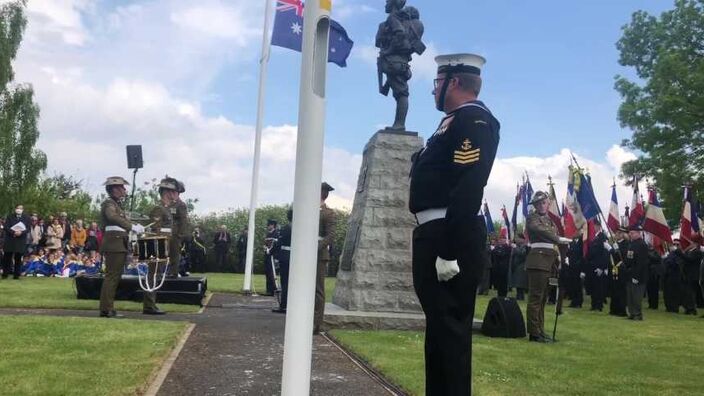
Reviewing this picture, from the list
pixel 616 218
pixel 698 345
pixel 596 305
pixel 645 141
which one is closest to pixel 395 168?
pixel 698 345

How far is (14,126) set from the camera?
36.8 meters

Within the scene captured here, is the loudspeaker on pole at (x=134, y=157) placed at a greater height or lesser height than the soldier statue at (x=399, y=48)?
lesser

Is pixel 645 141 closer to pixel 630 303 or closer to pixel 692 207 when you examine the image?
pixel 692 207

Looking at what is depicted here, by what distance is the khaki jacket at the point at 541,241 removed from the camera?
10062 mm

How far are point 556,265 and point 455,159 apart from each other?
713 centimetres

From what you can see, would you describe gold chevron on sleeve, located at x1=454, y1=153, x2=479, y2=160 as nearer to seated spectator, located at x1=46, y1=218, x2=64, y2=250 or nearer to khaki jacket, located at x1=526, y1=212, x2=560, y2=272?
khaki jacket, located at x1=526, y1=212, x2=560, y2=272

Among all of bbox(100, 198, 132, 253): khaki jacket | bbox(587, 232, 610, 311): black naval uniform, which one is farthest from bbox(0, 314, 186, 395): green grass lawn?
bbox(587, 232, 610, 311): black naval uniform

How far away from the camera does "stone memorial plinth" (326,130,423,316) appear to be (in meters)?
11.4

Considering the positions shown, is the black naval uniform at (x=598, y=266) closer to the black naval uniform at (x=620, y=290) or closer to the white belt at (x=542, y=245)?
the black naval uniform at (x=620, y=290)

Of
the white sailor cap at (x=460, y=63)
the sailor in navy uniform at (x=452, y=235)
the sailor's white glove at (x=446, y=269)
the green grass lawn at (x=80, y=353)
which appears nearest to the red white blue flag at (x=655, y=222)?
the green grass lawn at (x=80, y=353)

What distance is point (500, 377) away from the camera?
6.89 m

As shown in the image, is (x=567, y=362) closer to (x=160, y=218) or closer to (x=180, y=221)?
(x=160, y=218)

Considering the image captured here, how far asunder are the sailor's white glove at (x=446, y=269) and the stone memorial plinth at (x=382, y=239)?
753 cm

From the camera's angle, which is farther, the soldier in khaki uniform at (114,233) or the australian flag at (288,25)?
the australian flag at (288,25)
